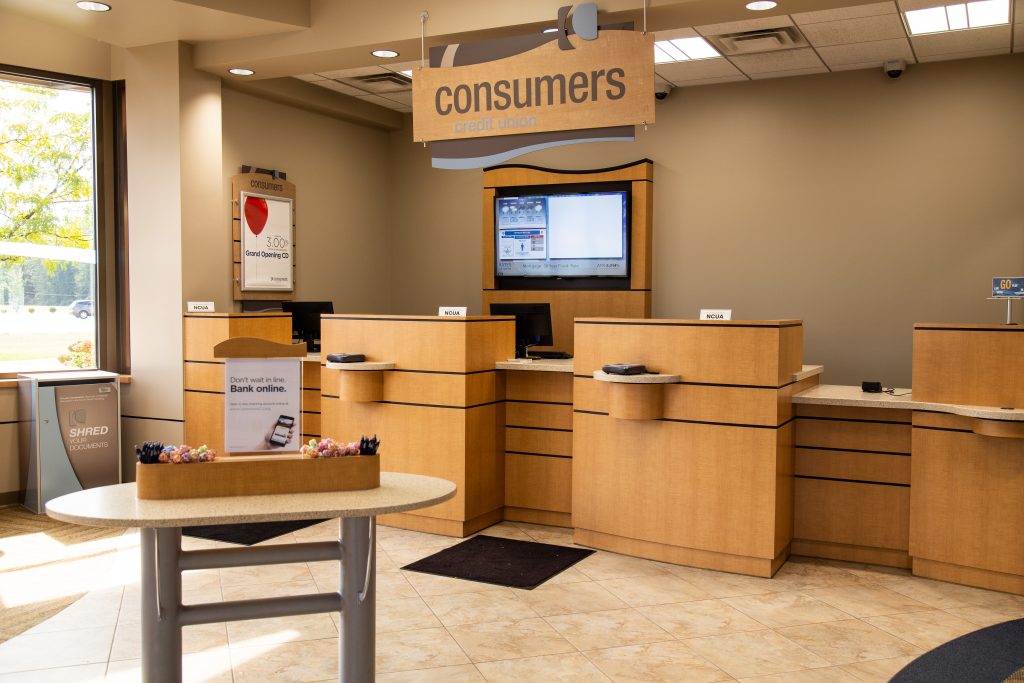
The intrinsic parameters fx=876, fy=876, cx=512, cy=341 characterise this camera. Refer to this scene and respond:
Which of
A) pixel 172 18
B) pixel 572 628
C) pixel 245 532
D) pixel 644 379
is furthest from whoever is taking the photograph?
pixel 172 18

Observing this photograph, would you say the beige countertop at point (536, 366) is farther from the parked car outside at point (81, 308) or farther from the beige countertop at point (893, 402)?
the parked car outside at point (81, 308)

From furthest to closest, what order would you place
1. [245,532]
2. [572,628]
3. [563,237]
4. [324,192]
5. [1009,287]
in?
[324,192] < [563,237] < [245,532] < [1009,287] < [572,628]

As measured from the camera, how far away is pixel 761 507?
5109 millimetres

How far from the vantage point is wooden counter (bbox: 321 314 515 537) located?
593cm

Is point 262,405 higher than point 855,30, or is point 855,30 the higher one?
point 855,30

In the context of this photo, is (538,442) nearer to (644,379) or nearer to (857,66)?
(644,379)

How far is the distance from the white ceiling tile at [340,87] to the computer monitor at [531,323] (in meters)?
2.99

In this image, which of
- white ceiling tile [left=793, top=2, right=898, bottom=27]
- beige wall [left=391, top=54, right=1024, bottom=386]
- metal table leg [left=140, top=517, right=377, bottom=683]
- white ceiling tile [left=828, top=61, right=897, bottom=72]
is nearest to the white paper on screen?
beige wall [left=391, top=54, right=1024, bottom=386]

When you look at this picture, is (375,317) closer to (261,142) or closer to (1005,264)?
(261,142)

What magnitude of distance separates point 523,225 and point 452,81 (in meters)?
4.31

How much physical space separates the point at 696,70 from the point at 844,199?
1761 millimetres

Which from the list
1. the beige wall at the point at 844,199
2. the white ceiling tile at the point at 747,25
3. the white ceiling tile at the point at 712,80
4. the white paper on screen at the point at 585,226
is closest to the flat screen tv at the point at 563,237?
the white paper on screen at the point at 585,226

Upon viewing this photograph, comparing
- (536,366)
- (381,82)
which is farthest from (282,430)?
(381,82)

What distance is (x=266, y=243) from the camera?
8031 millimetres
